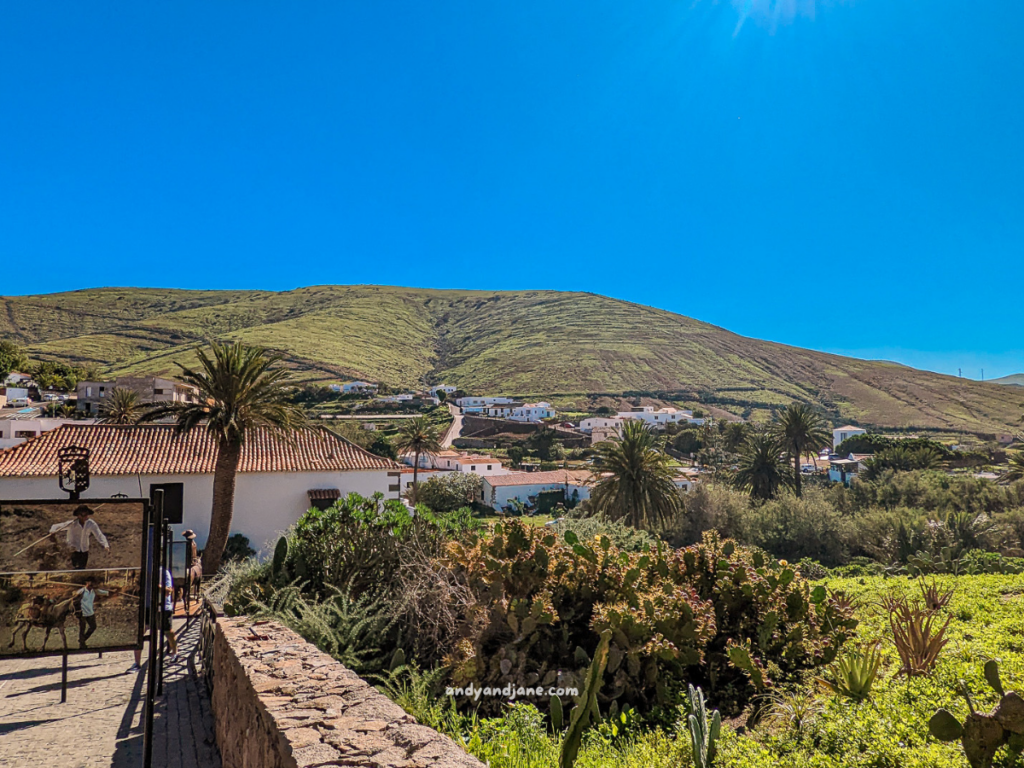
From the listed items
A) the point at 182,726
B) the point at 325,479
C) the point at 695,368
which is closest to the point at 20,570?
the point at 182,726

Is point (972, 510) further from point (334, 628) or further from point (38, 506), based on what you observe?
point (38, 506)

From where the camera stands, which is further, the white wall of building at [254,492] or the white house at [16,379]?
the white house at [16,379]

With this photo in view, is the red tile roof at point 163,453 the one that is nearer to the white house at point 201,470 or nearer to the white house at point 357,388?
the white house at point 201,470

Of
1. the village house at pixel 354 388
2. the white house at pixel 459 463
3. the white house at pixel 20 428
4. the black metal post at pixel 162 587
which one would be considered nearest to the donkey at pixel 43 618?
the black metal post at pixel 162 587

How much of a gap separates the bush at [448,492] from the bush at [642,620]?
127 feet

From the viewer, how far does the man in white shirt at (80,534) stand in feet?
10.0

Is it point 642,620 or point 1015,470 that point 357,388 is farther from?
point 642,620

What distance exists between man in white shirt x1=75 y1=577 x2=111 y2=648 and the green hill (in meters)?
98.3

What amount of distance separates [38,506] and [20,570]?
1.12ft

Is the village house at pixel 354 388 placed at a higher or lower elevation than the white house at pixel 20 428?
higher

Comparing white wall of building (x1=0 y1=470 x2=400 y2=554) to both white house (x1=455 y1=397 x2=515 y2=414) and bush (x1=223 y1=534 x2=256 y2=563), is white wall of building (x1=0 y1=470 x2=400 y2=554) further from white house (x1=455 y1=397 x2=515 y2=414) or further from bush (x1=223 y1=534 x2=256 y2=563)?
white house (x1=455 y1=397 x2=515 y2=414)

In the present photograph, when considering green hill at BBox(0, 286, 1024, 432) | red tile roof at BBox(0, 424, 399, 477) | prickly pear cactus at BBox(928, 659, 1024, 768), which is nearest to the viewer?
prickly pear cactus at BBox(928, 659, 1024, 768)

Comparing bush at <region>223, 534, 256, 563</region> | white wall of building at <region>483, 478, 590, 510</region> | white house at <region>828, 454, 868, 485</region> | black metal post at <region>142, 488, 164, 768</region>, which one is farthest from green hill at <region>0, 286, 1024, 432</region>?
black metal post at <region>142, 488, 164, 768</region>

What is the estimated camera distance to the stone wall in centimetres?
258
